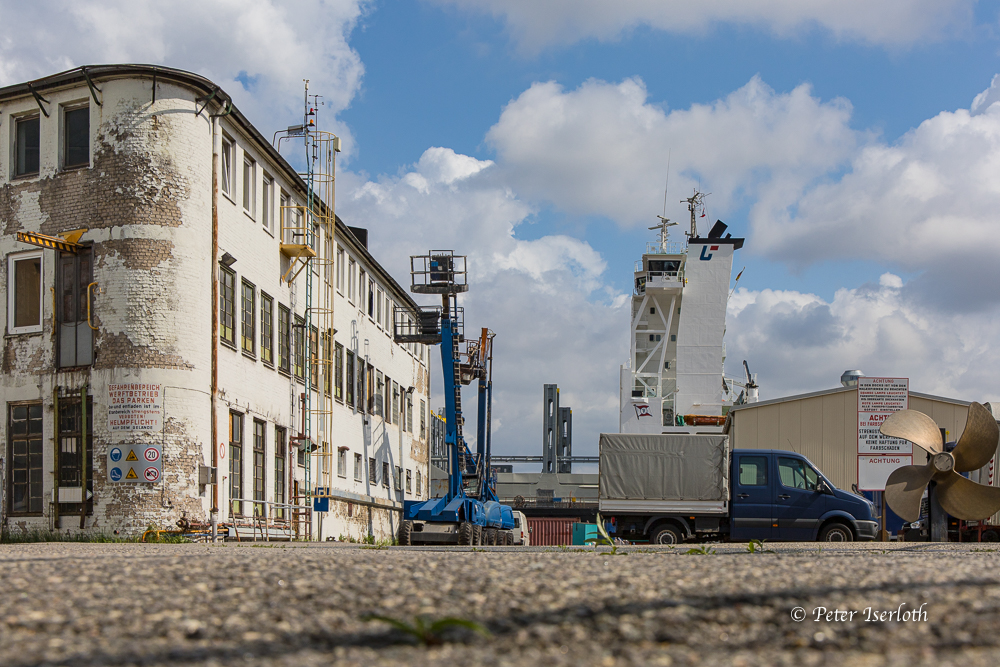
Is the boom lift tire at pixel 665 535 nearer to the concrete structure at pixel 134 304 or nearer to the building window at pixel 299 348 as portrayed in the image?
the concrete structure at pixel 134 304

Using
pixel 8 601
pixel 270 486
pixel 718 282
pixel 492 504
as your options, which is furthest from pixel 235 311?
pixel 718 282

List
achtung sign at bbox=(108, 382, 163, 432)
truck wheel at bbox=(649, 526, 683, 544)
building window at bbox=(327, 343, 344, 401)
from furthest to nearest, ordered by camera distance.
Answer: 1. building window at bbox=(327, 343, 344, 401)
2. truck wheel at bbox=(649, 526, 683, 544)
3. achtung sign at bbox=(108, 382, 163, 432)

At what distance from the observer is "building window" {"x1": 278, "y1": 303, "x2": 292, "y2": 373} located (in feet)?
96.9

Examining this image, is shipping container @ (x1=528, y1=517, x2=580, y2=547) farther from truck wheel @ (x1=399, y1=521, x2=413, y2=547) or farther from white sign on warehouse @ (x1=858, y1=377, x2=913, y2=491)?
white sign on warehouse @ (x1=858, y1=377, x2=913, y2=491)

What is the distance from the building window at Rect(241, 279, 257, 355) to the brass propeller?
51.5 ft

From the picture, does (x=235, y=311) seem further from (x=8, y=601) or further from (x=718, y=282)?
(x=718, y=282)

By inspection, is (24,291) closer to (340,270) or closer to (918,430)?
(340,270)

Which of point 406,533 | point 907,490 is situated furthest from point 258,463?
point 907,490

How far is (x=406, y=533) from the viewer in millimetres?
A: 26359

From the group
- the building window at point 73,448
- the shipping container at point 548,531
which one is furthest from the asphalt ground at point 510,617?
the shipping container at point 548,531

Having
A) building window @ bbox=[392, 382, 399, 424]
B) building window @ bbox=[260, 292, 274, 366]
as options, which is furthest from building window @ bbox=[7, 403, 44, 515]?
building window @ bbox=[392, 382, 399, 424]

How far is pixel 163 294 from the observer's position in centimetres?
2275

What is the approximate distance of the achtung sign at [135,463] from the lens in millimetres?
21719

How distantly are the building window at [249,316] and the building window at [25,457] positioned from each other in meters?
5.26
